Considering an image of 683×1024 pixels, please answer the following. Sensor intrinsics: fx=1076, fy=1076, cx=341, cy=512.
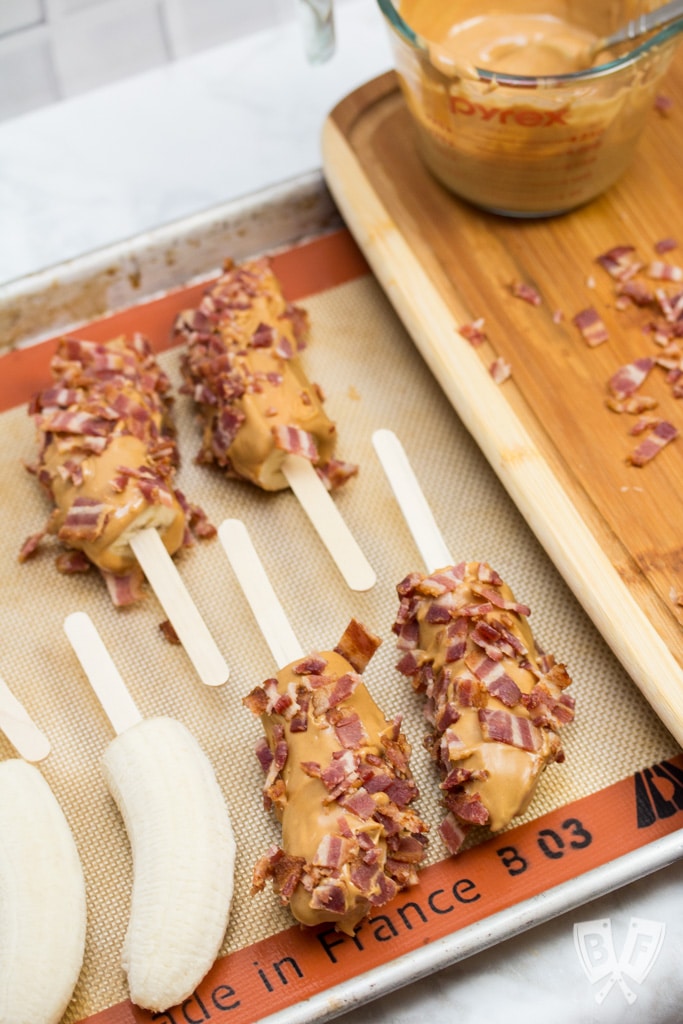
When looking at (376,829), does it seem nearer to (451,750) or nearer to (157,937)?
(451,750)

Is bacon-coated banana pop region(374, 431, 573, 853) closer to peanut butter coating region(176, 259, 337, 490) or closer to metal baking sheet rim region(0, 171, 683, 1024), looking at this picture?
peanut butter coating region(176, 259, 337, 490)

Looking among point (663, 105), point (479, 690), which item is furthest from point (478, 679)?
point (663, 105)

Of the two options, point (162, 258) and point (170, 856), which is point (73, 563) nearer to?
point (170, 856)

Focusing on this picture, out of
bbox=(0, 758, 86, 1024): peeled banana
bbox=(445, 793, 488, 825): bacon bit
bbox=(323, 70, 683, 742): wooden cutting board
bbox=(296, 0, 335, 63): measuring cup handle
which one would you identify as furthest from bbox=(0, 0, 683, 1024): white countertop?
bbox=(445, 793, 488, 825): bacon bit

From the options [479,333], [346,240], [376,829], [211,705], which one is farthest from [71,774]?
[346,240]

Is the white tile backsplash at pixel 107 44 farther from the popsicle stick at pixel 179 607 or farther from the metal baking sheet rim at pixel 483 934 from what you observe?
the metal baking sheet rim at pixel 483 934
